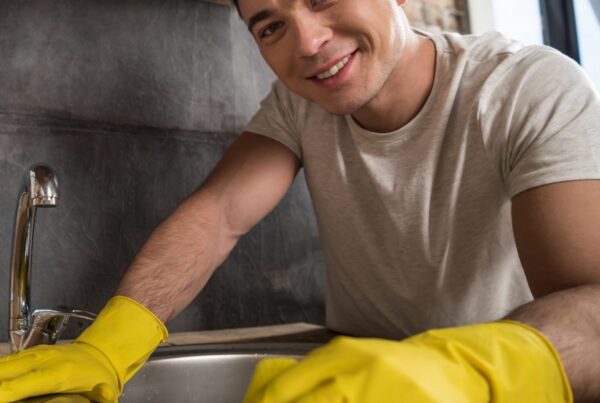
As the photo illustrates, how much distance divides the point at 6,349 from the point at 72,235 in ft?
0.87

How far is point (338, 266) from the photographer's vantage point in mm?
1340

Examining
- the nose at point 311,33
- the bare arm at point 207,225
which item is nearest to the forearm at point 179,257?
the bare arm at point 207,225

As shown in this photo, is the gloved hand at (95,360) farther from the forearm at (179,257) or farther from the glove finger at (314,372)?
the glove finger at (314,372)

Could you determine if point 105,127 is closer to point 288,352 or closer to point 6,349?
point 6,349

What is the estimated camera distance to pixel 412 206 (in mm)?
1157

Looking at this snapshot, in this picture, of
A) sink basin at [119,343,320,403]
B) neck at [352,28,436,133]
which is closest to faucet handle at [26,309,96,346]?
sink basin at [119,343,320,403]

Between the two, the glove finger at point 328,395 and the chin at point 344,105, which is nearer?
the glove finger at point 328,395

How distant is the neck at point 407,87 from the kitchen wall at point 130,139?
455mm

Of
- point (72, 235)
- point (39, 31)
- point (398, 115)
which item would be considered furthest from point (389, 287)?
point (39, 31)

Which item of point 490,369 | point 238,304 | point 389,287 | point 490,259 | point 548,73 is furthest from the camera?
point 238,304

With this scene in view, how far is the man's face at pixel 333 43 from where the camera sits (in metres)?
1.08

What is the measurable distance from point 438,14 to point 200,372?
1.18 meters

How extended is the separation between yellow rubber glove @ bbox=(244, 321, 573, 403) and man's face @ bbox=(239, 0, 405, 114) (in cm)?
61

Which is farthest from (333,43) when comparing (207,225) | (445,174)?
(207,225)
